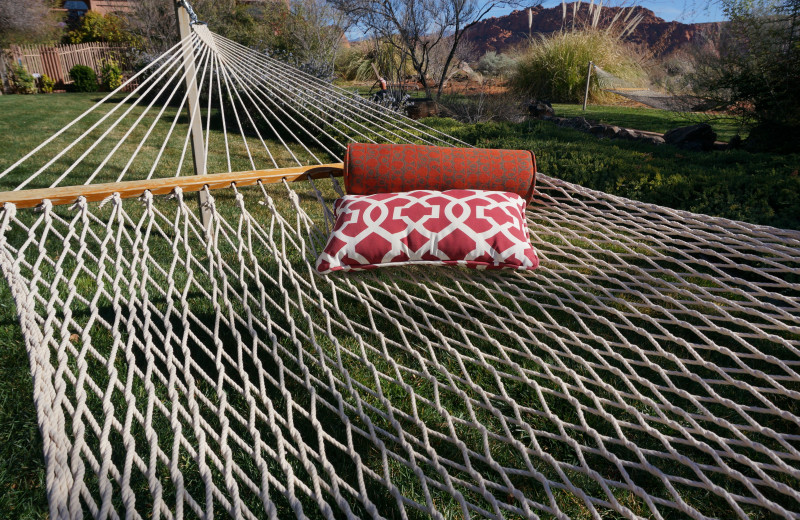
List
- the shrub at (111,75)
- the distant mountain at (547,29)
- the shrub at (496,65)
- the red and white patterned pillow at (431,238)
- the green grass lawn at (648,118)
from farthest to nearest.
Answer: the distant mountain at (547,29), the shrub at (111,75), the shrub at (496,65), the green grass lawn at (648,118), the red and white patterned pillow at (431,238)

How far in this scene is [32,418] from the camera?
1.35 metres

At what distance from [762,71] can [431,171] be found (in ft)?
15.7

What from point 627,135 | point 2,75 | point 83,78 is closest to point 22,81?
point 2,75

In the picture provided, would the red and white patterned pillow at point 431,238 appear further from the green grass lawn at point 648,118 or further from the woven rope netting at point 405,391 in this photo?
the green grass lawn at point 648,118

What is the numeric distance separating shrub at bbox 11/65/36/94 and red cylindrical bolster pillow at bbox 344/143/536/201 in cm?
1155

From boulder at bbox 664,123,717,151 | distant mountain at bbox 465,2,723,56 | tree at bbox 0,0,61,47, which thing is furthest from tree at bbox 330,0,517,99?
distant mountain at bbox 465,2,723,56

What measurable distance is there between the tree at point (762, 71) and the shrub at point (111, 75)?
11.1m

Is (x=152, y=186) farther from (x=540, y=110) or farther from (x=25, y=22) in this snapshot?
(x=25, y=22)

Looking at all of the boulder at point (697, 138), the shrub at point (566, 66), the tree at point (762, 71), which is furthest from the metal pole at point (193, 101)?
the shrub at point (566, 66)

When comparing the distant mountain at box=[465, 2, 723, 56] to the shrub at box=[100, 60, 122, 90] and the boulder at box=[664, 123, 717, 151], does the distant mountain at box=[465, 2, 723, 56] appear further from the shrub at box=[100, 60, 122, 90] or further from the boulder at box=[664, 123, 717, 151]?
the boulder at box=[664, 123, 717, 151]

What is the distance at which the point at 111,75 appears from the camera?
10.4 metres

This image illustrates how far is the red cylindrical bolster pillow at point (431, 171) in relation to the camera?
167 centimetres

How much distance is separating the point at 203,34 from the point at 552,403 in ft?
8.66

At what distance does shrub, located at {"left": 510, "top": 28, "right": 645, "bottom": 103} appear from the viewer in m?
8.07
